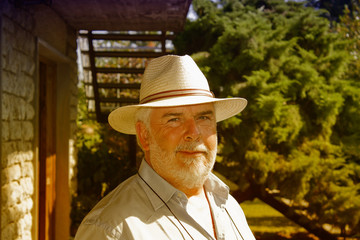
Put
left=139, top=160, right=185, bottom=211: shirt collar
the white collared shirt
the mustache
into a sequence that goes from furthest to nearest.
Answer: the mustache < left=139, top=160, right=185, bottom=211: shirt collar < the white collared shirt

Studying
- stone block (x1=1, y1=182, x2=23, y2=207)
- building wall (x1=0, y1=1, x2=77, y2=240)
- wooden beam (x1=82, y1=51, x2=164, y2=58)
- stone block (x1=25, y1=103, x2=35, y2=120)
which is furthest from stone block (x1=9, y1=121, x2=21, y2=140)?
wooden beam (x1=82, y1=51, x2=164, y2=58)

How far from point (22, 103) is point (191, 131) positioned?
6.80 ft

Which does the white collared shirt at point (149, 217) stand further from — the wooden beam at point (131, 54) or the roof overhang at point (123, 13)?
the wooden beam at point (131, 54)

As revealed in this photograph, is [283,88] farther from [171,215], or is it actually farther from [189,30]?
[171,215]

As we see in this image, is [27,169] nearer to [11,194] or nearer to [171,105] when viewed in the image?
[11,194]

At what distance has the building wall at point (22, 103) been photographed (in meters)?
2.99

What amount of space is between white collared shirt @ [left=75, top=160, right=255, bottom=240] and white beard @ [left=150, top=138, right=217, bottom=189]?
5cm

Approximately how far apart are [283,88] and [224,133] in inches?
47.3

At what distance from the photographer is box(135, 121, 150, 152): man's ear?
206 cm

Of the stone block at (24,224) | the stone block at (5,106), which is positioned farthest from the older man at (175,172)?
the stone block at (24,224)

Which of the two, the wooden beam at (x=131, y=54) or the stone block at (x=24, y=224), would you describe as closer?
the stone block at (x=24, y=224)

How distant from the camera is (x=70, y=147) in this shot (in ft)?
16.2

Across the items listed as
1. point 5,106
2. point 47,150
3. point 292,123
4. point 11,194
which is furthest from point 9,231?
point 292,123

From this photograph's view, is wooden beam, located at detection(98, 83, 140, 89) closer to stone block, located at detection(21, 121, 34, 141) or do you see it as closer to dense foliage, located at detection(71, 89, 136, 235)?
dense foliage, located at detection(71, 89, 136, 235)
